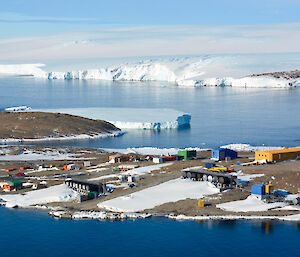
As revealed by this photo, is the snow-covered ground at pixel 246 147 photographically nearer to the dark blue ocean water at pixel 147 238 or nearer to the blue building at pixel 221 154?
the blue building at pixel 221 154

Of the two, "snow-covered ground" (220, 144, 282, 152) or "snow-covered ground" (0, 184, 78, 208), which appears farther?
"snow-covered ground" (220, 144, 282, 152)

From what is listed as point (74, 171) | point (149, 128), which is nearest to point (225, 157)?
point (74, 171)

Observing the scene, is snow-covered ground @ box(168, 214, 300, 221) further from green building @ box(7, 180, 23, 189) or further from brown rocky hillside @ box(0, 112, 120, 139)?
brown rocky hillside @ box(0, 112, 120, 139)

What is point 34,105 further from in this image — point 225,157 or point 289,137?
point 225,157

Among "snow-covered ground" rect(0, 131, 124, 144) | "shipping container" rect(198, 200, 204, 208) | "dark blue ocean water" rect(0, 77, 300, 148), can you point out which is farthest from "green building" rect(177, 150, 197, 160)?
"snow-covered ground" rect(0, 131, 124, 144)

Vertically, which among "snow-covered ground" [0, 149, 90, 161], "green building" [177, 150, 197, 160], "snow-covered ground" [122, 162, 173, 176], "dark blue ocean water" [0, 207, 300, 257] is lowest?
"dark blue ocean water" [0, 207, 300, 257]

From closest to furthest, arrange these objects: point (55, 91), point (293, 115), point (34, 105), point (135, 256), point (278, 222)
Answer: point (135, 256) < point (278, 222) < point (293, 115) < point (34, 105) < point (55, 91)

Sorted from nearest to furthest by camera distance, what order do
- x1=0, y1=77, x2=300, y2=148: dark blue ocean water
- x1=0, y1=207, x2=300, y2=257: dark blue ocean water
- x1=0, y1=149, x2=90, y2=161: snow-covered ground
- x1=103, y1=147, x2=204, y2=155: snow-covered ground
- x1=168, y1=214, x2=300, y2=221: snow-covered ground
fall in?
x1=0, y1=207, x2=300, y2=257: dark blue ocean water < x1=168, y1=214, x2=300, y2=221: snow-covered ground < x1=0, y1=149, x2=90, y2=161: snow-covered ground < x1=103, y1=147, x2=204, y2=155: snow-covered ground < x1=0, y1=77, x2=300, y2=148: dark blue ocean water

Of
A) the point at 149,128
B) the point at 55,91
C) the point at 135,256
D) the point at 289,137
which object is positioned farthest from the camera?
the point at 55,91
